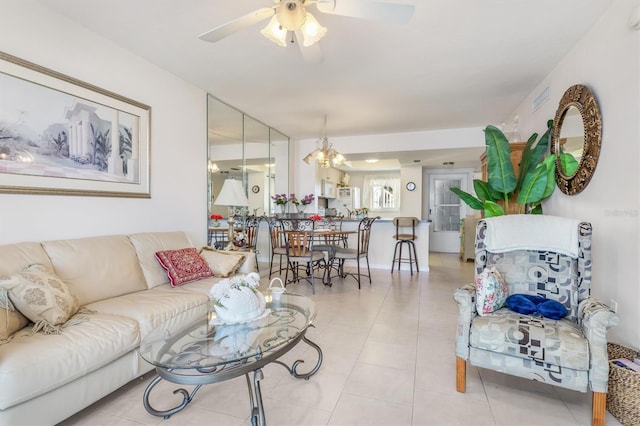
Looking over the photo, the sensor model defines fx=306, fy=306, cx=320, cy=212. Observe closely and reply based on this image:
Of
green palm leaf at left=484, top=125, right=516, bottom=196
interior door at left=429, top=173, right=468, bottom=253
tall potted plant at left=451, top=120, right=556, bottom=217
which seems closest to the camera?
tall potted plant at left=451, top=120, right=556, bottom=217

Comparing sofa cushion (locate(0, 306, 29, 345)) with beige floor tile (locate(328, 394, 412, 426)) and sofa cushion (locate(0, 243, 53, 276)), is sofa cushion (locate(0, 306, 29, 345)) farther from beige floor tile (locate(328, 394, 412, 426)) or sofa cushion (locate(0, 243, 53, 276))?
beige floor tile (locate(328, 394, 412, 426))

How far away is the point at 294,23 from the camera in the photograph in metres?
1.83

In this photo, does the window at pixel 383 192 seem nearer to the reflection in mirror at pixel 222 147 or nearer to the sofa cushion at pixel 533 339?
the reflection in mirror at pixel 222 147

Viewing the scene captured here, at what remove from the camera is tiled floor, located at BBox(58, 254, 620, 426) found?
1611mm

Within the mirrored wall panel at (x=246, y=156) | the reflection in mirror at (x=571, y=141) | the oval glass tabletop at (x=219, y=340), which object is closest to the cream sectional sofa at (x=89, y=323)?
the oval glass tabletop at (x=219, y=340)

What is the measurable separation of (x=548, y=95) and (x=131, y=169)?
430cm

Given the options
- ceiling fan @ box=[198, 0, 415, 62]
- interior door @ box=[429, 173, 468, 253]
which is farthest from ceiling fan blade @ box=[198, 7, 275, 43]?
interior door @ box=[429, 173, 468, 253]

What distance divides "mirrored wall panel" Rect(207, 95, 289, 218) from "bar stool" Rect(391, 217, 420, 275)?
7.38 ft

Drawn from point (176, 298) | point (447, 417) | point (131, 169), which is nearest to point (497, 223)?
point (447, 417)

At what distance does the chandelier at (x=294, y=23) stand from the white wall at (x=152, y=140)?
5.52 feet

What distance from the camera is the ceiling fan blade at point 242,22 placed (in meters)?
1.81

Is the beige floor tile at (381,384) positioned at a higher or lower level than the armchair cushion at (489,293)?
lower

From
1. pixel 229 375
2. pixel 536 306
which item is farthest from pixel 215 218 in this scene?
pixel 536 306

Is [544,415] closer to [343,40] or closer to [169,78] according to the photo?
[343,40]
